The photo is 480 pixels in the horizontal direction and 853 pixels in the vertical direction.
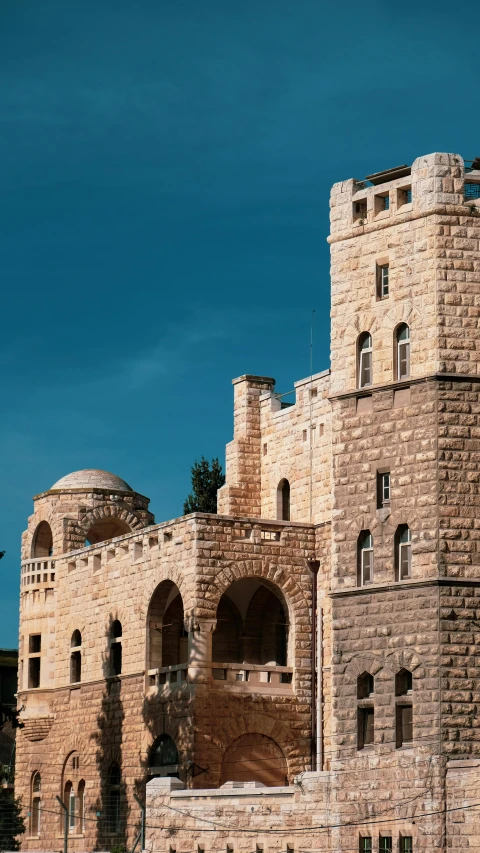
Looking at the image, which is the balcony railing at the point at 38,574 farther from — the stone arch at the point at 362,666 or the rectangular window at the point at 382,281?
the rectangular window at the point at 382,281

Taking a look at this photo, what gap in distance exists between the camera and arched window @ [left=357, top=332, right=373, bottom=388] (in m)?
39.3

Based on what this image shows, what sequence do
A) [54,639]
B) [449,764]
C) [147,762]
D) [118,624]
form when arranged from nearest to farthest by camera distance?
[449,764] < [147,762] < [118,624] < [54,639]

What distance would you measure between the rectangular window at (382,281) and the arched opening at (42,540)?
68.0ft

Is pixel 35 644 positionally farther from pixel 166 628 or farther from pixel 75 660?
pixel 166 628

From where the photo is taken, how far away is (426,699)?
1435 inches

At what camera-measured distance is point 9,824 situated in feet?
168

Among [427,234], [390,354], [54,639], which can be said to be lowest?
[54,639]

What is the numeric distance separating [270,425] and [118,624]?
752 cm

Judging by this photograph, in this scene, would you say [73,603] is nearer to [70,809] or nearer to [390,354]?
[70,809]

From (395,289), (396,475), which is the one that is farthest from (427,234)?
(396,475)

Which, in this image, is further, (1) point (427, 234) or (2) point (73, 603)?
(2) point (73, 603)

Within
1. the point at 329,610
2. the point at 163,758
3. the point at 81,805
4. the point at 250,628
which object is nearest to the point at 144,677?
the point at 163,758

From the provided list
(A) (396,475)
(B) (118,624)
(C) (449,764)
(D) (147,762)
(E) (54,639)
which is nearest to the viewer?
(C) (449,764)

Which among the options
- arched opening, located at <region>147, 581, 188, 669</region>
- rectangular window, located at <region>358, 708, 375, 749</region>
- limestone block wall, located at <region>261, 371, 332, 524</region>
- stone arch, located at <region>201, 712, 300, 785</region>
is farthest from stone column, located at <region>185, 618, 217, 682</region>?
rectangular window, located at <region>358, 708, 375, 749</region>
